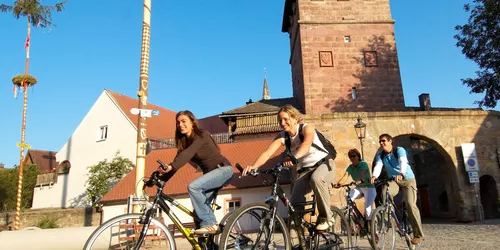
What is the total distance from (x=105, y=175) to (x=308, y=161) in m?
23.6

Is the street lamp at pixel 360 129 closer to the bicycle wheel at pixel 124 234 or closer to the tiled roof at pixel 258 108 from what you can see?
the bicycle wheel at pixel 124 234

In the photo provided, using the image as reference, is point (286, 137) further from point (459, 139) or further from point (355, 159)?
point (459, 139)

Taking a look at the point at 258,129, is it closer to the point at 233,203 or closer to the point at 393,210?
the point at 233,203

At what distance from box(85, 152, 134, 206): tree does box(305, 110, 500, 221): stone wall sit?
18135 millimetres

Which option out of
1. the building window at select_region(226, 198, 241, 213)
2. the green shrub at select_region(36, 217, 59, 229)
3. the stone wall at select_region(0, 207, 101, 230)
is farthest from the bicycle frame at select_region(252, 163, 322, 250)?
the green shrub at select_region(36, 217, 59, 229)

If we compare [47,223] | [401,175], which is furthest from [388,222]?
[47,223]

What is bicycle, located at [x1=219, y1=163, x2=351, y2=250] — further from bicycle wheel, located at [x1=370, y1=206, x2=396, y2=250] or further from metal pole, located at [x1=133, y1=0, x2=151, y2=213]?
metal pole, located at [x1=133, y1=0, x2=151, y2=213]

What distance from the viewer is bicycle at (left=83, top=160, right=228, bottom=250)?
3.21 metres

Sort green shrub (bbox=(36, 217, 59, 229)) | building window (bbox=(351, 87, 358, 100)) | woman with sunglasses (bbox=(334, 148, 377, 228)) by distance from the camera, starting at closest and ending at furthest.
A: woman with sunglasses (bbox=(334, 148, 377, 228)), green shrub (bbox=(36, 217, 59, 229)), building window (bbox=(351, 87, 358, 100))

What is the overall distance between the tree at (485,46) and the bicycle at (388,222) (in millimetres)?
15246

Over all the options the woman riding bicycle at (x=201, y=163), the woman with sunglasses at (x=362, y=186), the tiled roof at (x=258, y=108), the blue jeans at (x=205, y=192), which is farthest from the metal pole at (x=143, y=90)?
the tiled roof at (x=258, y=108)

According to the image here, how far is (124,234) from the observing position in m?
3.40

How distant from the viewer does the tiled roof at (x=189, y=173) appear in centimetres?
1730

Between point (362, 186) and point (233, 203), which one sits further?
point (233, 203)
